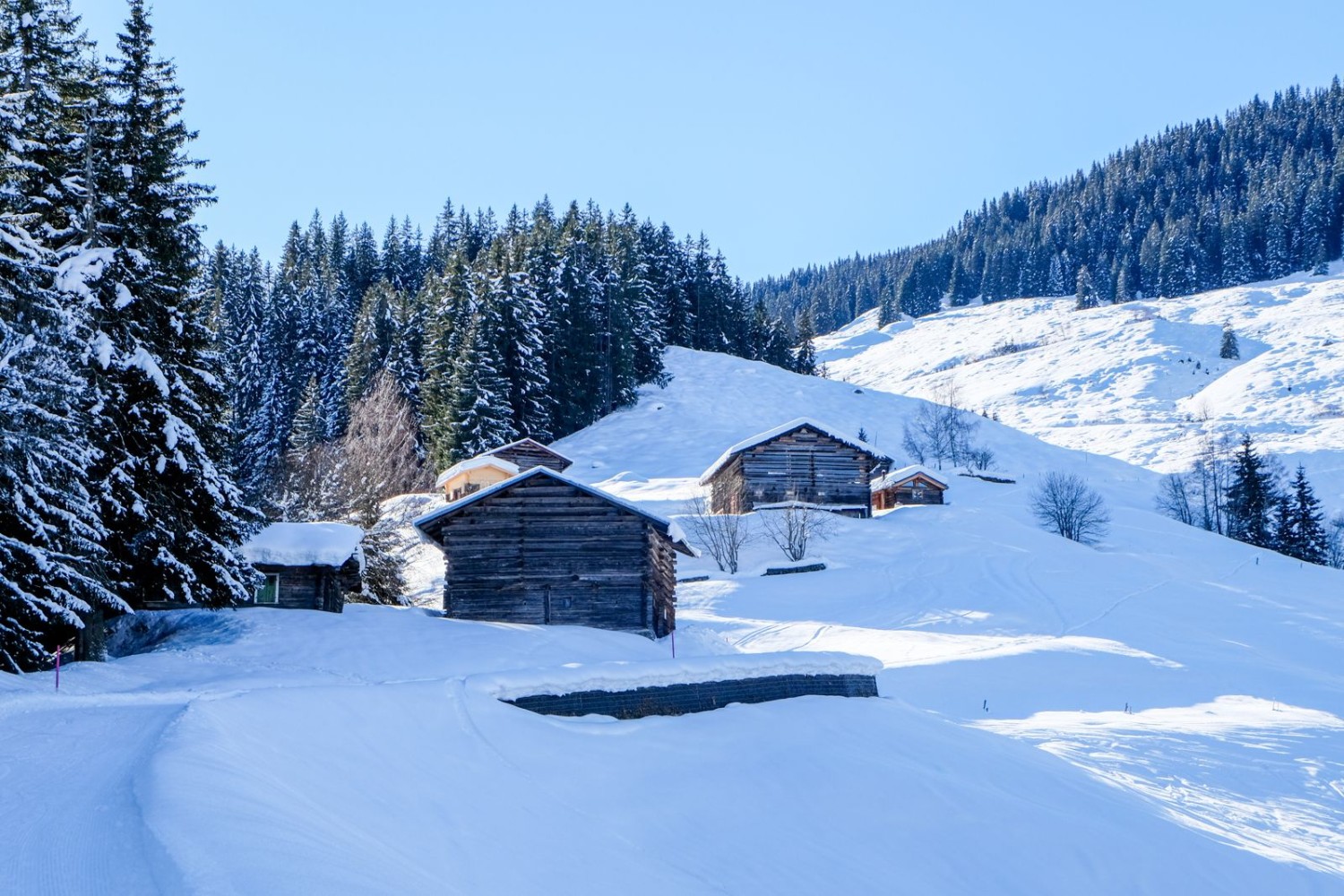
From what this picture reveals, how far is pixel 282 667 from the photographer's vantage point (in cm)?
2055

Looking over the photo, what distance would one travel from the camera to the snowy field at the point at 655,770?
208 inches

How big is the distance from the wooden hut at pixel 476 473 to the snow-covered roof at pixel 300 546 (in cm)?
2382

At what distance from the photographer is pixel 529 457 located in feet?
188

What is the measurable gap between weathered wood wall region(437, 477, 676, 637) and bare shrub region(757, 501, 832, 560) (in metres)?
16.2

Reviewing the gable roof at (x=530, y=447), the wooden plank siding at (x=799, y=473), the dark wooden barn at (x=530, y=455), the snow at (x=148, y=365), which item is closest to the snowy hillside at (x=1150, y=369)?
the wooden plank siding at (x=799, y=473)

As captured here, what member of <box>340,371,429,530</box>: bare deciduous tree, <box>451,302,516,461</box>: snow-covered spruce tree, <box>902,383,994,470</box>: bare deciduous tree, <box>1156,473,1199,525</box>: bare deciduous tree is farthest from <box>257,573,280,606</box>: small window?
<box>1156,473,1199,525</box>: bare deciduous tree

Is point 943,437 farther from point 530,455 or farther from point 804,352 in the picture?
point 530,455

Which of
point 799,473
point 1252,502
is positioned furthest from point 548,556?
point 1252,502

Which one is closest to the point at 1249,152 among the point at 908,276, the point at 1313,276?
the point at 1313,276

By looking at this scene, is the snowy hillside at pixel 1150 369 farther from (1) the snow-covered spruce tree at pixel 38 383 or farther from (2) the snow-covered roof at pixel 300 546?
(1) the snow-covered spruce tree at pixel 38 383

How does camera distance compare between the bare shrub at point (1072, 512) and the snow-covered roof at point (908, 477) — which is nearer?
the bare shrub at point (1072, 512)

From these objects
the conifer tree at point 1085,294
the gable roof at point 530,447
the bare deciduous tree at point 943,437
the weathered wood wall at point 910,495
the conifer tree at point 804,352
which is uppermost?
the conifer tree at point 1085,294

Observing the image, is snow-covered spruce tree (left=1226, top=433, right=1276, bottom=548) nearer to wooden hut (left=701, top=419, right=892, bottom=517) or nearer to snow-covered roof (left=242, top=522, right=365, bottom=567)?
wooden hut (left=701, top=419, right=892, bottom=517)

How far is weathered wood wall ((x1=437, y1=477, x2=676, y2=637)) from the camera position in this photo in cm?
2817
